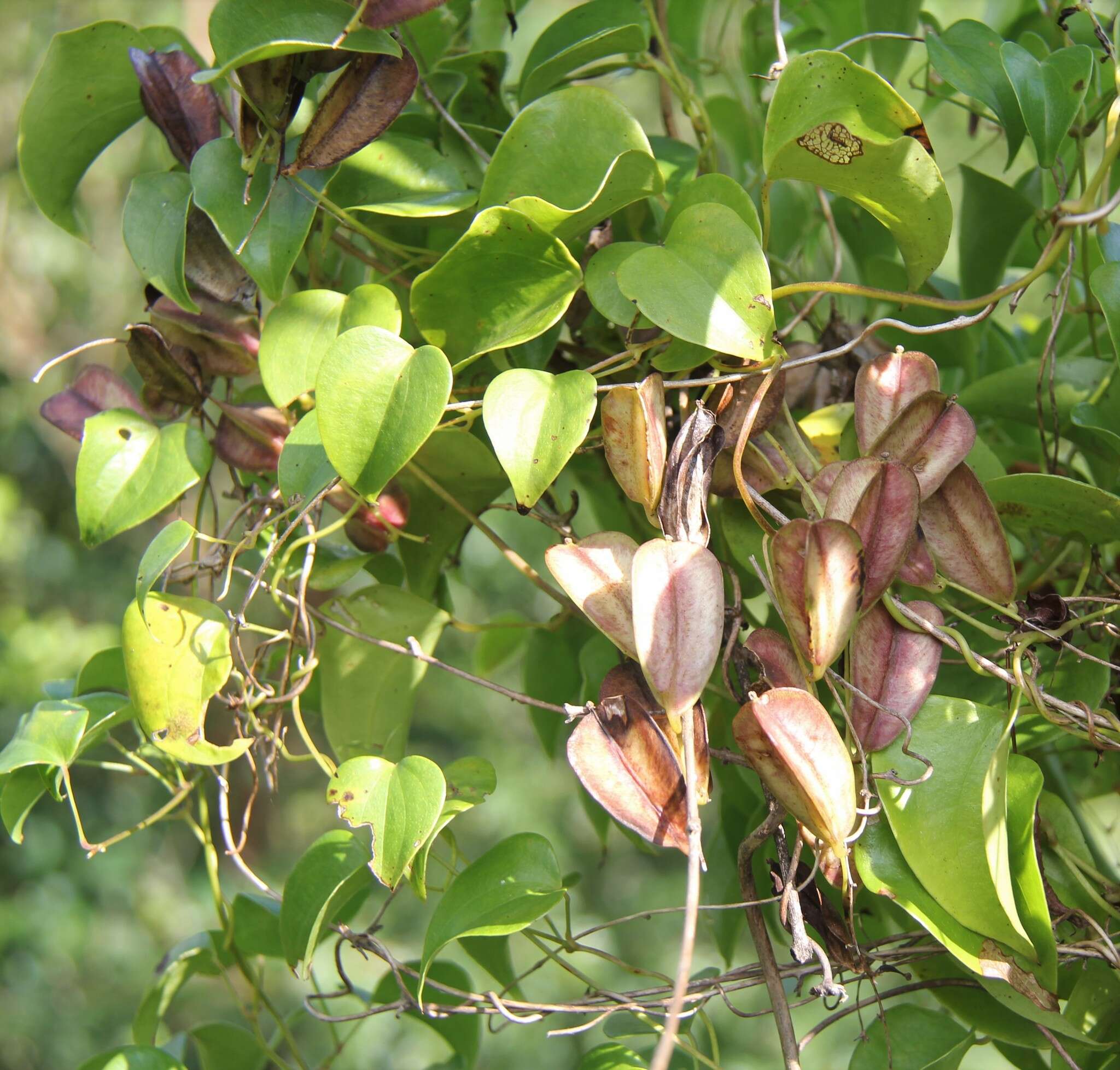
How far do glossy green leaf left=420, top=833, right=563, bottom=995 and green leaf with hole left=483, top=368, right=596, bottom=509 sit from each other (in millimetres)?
101

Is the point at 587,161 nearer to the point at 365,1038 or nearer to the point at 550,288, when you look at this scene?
the point at 550,288

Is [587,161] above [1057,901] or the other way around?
above

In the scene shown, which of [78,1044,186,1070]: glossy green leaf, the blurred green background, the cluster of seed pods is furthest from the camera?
the blurred green background

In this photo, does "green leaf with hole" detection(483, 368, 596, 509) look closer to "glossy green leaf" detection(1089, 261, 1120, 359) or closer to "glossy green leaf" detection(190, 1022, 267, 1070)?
"glossy green leaf" detection(1089, 261, 1120, 359)

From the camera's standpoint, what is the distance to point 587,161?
0.93 feet

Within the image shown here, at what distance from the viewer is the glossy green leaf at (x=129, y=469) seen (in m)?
0.31

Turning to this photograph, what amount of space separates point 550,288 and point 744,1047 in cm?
143

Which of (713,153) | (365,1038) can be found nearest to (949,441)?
(713,153)

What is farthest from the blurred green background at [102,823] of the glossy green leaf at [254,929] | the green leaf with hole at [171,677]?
the green leaf with hole at [171,677]

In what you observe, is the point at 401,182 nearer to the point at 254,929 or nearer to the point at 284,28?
the point at 284,28

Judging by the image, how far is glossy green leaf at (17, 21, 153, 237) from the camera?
1.08 feet

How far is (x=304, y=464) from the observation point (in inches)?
11.4

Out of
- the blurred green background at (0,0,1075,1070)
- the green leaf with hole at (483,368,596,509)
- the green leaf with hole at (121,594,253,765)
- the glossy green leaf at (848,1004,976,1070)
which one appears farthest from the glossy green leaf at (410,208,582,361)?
the blurred green background at (0,0,1075,1070)

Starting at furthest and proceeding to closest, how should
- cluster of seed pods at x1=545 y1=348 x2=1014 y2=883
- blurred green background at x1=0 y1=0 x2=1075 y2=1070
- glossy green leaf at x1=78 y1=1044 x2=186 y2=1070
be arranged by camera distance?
blurred green background at x1=0 y1=0 x2=1075 y2=1070 → glossy green leaf at x1=78 y1=1044 x2=186 y2=1070 → cluster of seed pods at x1=545 y1=348 x2=1014 y2=883
